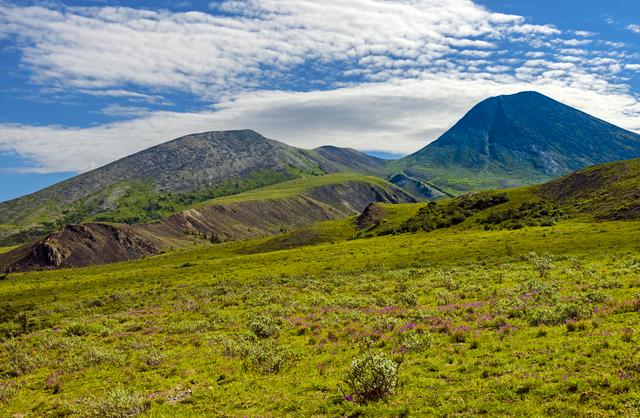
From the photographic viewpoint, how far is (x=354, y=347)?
2450 cm

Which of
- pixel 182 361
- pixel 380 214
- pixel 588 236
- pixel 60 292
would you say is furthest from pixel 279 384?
pixel 380 214

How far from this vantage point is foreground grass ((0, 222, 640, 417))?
1594 centimetres

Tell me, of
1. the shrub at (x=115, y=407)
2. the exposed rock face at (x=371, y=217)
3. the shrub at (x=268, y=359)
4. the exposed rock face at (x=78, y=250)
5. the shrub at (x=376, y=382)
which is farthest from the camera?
the exposed rock face at (x=78, y=250)

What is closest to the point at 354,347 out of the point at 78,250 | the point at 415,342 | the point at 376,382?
the point at 415,342

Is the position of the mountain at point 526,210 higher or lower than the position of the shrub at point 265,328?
higher

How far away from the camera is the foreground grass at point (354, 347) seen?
52.3 feet

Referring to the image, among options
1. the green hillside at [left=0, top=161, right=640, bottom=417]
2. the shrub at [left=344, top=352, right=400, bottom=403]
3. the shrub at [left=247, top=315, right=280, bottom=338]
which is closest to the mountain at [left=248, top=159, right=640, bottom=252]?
the green hillside at [left=0, top=161, right=640, bottom=417]

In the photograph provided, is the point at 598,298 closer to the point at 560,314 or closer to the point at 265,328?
the point at 560,314

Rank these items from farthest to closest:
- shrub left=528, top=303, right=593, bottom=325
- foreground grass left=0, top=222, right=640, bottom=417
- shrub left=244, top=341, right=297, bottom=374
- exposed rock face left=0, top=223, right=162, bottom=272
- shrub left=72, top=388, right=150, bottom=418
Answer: exposed rock face left=0, top=223, right=162, bottom=272 < shrub left=528, top=303, right=593, bottom=325 < shrub left=244, top=341, right=297, bottom=374 < shrub left=72, top=388, right=150, bottom=418 < foreground grass left=0, top=222, right=640, bottom=417

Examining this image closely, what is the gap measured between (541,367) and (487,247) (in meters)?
57.3

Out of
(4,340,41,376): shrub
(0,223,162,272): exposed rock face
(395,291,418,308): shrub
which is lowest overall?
(0,223,162,272): exposed rock face

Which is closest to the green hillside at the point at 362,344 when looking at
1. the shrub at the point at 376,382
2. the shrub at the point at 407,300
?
the shrub at the point at 376,382

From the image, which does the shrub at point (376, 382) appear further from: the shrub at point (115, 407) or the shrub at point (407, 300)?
the shrub at point (407, 300)

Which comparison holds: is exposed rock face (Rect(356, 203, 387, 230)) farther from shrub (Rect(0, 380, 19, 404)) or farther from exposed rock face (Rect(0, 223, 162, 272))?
shrub (Rect(0, 380, 19, 404))
